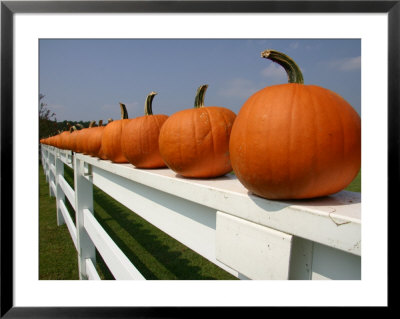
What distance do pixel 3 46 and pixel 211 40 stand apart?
0.62 meters

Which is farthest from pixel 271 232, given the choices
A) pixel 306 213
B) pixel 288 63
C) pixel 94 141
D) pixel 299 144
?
pixel 94 141

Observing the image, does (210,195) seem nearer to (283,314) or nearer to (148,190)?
(283,314)

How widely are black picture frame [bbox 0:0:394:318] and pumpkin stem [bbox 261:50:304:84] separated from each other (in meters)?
0.14

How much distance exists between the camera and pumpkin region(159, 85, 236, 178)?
40.3 inches

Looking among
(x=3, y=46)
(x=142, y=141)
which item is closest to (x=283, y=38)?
(x=3, y=46)

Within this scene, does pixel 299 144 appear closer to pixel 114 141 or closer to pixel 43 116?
pixel 43 116

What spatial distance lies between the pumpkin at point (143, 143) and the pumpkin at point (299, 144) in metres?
0.94

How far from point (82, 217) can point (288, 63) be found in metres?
2.69

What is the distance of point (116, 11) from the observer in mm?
787

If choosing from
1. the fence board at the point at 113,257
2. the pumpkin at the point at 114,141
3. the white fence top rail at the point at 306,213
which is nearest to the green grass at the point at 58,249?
the fence board at the point at 113,257

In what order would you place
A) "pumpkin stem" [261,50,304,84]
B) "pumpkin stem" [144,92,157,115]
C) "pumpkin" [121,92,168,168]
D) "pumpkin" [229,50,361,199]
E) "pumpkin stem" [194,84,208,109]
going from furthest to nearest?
1. "pumpkin stem" [144,92,157,115]
2. "pumpkin" [121,92,168,168]
3. "pumpkin stem" [194,84,208,109]
4. "pumpkin stem" [261,50,304,84]
5. "pumpkin" [229,50,361,199]

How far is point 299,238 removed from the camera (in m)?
0.55

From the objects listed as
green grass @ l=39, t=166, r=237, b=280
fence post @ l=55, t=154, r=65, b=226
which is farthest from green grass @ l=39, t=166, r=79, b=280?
fence post @ l=55, t=154, r=65, b=226

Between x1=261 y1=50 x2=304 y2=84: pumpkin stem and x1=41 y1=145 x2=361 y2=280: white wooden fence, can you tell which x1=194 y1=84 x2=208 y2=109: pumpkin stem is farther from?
x1=261 y1=50 x2=304 y2=84: pumpkin stem
